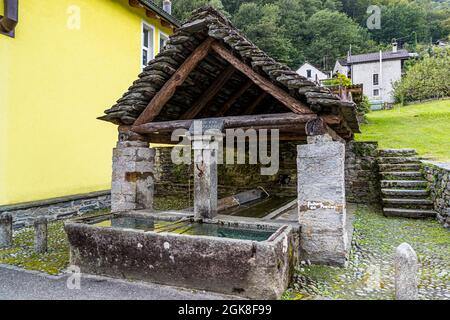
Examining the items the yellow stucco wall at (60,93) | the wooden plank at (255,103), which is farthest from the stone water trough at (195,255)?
the yellow stucco wall at (60,93)

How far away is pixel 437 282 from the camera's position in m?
3.71

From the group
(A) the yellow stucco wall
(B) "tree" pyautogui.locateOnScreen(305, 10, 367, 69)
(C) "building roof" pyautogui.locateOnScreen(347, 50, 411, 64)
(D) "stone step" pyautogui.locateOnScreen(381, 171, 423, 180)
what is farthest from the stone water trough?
(B) "tree" pyautogui.locateOnScreen(305, 10, 367, 69)

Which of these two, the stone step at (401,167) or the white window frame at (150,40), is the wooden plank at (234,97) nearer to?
the stone step at (401,167)

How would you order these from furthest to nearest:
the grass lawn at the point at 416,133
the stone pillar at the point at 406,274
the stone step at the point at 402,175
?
1. the grass lawn at the point at 416,133
2. the stone step at the point at 402,175
3. the stone pillar at the point at 406,274

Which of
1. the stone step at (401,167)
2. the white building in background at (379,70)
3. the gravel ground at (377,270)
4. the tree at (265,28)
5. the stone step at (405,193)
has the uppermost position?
the tree at (265,28)

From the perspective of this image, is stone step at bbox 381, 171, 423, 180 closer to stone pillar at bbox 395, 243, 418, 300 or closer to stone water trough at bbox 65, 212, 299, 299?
stone water trough at bbox 65, 212, 299, 299

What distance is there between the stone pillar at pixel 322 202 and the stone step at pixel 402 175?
4825mm

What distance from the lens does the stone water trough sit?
323 centimetres

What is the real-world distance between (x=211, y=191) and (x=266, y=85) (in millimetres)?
1858

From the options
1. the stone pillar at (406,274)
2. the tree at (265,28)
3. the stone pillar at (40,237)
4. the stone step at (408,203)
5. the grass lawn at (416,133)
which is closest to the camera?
the stone pillar at (406,274)

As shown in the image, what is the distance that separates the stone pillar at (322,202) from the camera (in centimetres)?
410
